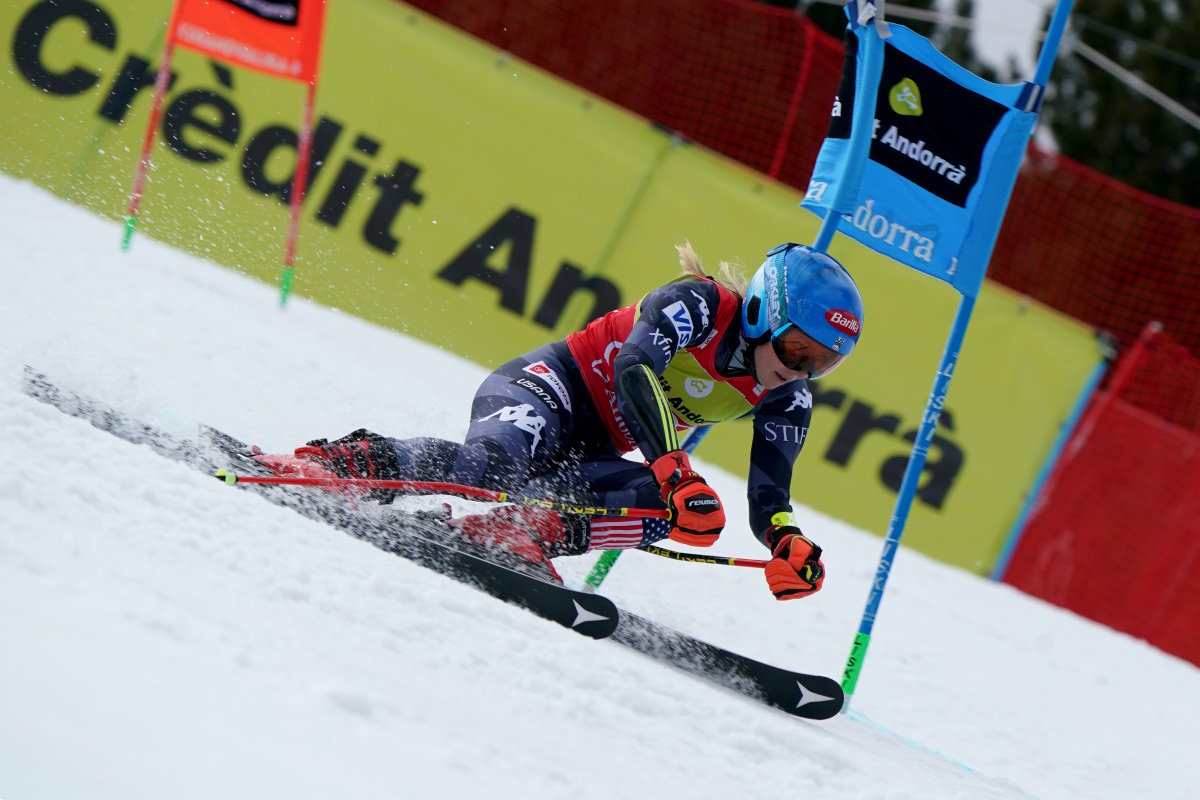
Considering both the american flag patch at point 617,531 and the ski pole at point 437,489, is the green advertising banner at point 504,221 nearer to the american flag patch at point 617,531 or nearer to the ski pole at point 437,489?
the american flag patch at point 617,531

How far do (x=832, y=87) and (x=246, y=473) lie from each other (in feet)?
31.0

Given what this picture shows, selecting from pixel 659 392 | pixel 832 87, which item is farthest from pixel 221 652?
pixel 832 87

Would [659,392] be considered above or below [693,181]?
below

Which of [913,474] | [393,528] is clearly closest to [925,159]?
[913,474]

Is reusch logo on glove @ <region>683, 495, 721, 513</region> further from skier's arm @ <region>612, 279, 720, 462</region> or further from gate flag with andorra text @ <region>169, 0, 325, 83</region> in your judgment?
gate flag with andorra text @ <region>169, 0, 325, 83</region>

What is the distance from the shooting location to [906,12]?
13.1 metres

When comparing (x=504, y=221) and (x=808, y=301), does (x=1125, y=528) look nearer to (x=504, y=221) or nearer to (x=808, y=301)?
(x=504, y=221)

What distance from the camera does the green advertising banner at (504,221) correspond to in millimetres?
7535


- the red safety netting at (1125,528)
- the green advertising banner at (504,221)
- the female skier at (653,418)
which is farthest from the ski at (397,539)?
the red safety netting at (1125,528)

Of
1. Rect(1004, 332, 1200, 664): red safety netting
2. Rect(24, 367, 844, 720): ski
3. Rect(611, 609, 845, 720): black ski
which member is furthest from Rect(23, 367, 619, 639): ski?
Rect(1004, 332, 1200, 664): red safety netting

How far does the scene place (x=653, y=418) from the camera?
11.6ft

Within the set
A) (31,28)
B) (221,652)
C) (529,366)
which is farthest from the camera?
(31,28)

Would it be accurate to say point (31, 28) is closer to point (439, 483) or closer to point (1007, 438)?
point (439, 483)

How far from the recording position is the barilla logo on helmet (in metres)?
3.57
